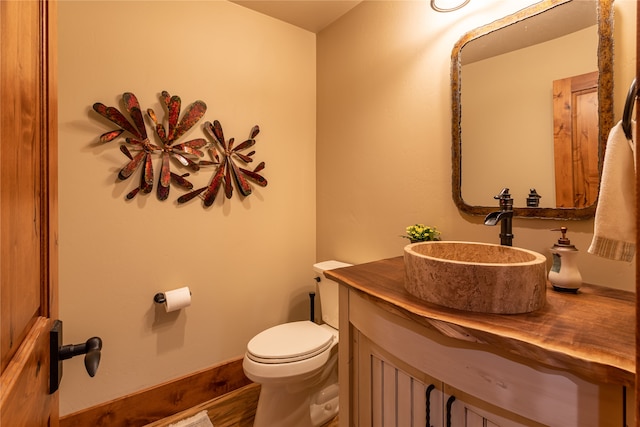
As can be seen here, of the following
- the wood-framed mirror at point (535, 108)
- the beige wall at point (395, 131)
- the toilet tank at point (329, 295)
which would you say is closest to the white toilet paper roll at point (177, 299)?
the toilet tank at point (329, 295)

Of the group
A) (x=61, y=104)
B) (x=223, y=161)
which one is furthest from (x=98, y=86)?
(x=223, y=161)

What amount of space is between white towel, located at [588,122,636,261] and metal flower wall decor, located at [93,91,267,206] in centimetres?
166

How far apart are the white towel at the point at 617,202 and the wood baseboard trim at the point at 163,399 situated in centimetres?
193

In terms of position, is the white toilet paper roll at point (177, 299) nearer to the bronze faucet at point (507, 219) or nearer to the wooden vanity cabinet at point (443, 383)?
the wooden vanity cabinet at point (443, 383)

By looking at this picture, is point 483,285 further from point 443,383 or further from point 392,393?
point 392,393

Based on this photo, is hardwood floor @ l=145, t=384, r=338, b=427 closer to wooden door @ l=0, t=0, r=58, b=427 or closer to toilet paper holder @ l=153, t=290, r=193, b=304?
toilet paper holder @ l=153, t=290, r=193, b=304

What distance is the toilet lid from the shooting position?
142cm

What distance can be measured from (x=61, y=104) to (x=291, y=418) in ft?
6.24

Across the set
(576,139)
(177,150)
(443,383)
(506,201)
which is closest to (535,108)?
(576,139)

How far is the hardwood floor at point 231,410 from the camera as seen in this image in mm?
1674

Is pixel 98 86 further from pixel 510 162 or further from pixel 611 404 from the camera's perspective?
pixel 611 404

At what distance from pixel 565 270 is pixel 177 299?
171cm

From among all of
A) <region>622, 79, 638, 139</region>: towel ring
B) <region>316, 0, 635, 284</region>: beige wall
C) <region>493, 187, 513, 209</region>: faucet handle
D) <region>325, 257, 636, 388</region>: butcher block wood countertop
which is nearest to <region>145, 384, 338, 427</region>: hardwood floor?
<region>316, 0, 635, 284</region>: beige wall

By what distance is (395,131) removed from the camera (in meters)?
1.67
